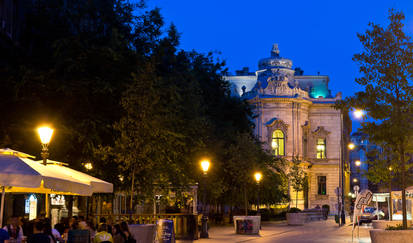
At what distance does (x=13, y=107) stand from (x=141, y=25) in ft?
27.9

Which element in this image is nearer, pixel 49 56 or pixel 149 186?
pixel 149 186

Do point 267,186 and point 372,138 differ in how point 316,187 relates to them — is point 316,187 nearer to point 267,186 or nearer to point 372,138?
point 267,186

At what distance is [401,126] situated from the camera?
19.3 meters

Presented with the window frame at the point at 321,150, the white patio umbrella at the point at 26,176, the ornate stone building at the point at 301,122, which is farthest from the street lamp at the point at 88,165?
the window frame at the point at 321,150

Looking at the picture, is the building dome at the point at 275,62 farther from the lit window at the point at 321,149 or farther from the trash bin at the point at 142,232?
the trash bin at the point at 142,232

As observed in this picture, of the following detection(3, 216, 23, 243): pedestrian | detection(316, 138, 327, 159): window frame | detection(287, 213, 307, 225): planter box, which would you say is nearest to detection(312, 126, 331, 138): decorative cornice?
detection(316, 138, 327, 159): window frame

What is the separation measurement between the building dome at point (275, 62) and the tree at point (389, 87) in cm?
6476

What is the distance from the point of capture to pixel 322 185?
278ft

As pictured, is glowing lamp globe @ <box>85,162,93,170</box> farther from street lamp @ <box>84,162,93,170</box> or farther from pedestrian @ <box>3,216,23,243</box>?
pedestrian @ <box>3,216,23,243</box>

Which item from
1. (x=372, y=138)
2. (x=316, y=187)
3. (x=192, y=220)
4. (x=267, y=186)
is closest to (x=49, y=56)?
(x=192, y=220)

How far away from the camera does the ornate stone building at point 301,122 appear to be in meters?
81.6

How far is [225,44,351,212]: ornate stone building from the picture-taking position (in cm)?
8156

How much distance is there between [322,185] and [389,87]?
6634cm

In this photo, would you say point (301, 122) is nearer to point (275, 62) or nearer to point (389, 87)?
point (275, 62)
